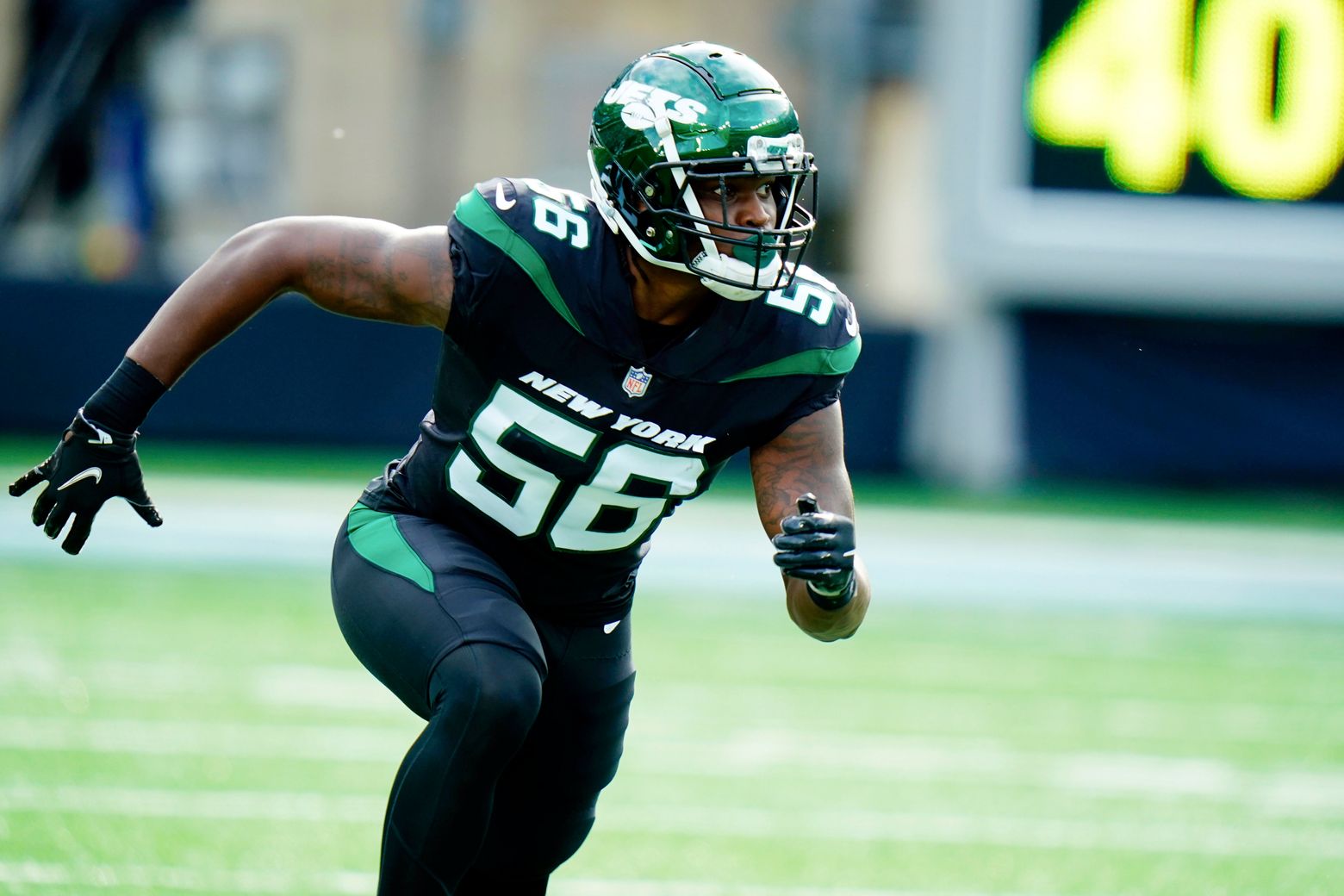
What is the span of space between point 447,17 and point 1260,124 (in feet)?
27.5

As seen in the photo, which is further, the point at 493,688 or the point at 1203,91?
the point at 1203,91

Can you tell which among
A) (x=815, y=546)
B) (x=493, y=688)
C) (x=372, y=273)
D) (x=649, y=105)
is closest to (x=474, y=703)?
(x=493, y=688)

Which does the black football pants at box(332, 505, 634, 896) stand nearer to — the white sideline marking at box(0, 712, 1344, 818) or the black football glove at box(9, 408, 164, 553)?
the black football glove at box(9, 408, 164, 553)

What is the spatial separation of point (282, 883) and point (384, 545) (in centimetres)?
116

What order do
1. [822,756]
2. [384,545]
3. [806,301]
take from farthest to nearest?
[822,756] → [806,301] → [384,545]

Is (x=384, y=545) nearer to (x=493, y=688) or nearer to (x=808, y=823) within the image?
(x=493, y=688)

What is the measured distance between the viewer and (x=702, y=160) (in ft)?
9.03

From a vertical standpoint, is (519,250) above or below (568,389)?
above

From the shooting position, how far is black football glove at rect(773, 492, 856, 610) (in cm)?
263

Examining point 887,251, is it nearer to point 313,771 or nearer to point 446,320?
point 313,771

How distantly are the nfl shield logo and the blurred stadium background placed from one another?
1490 mm

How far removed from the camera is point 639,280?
292 cm

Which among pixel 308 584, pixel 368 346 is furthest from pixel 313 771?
pixel 368 346

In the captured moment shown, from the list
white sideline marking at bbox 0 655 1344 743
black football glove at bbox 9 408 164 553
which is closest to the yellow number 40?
white sideline marking at bbox 0 655 1344 743
